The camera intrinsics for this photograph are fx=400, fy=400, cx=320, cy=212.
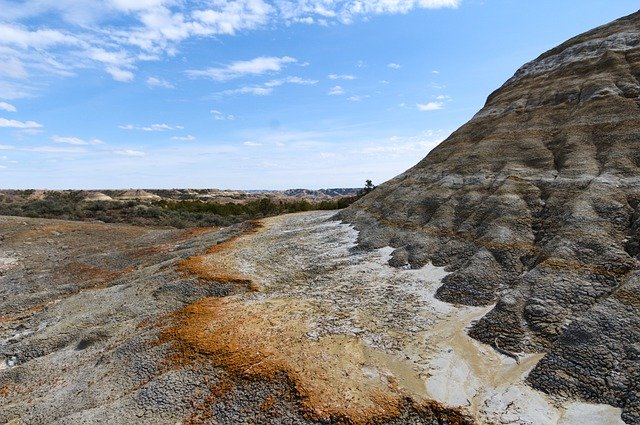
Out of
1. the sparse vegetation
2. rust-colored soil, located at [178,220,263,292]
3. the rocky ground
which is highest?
the sparse vegetation

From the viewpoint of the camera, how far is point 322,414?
32.5ft

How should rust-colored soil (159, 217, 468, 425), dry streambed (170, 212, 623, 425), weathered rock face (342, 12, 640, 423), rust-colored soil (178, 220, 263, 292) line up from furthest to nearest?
1. rust-colored soil (178, 220, 263, 292)
2. weathered rock face (342, 12, 640, 423)
3. dry streambed (170, 212, 623, 425)
4. rust-colored soil (159, 217, 468, 425)

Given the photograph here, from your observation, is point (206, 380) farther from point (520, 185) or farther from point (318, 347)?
point (520, 185)

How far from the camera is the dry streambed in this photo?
10.4 m

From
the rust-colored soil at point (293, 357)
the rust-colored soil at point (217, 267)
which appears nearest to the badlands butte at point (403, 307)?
the rust-colored soil at point (293, 357)

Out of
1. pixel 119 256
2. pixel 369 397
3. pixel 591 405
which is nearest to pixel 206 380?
pixel 369 397

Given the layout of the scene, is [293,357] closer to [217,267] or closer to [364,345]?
[364,345]

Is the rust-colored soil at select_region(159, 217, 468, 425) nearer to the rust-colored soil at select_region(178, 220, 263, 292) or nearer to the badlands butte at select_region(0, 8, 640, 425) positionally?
the badlands butte at select_region(0, 8, 640, 425)

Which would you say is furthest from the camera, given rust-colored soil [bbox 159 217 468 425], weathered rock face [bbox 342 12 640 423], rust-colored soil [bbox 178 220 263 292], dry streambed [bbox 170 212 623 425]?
rust-colored soil [bbox 178 220 263 292]

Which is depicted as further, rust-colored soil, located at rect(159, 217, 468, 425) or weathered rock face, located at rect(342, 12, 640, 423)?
weathered rock face, located at rect(342, 12, 640, 423)

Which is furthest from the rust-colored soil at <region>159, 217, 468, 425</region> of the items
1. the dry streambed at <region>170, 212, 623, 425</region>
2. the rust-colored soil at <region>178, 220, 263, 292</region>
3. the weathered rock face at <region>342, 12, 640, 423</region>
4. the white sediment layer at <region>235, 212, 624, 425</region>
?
the weathered rock face at <region>342, 12, 640, 423</region>

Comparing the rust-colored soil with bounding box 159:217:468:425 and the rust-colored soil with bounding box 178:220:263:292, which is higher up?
the rust-colored soil with bounding box 178:220:263:292

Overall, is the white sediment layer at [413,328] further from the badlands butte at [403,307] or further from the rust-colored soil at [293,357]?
the rust-colored soil at [293,357]

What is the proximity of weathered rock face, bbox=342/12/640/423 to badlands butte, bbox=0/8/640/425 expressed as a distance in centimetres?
10
